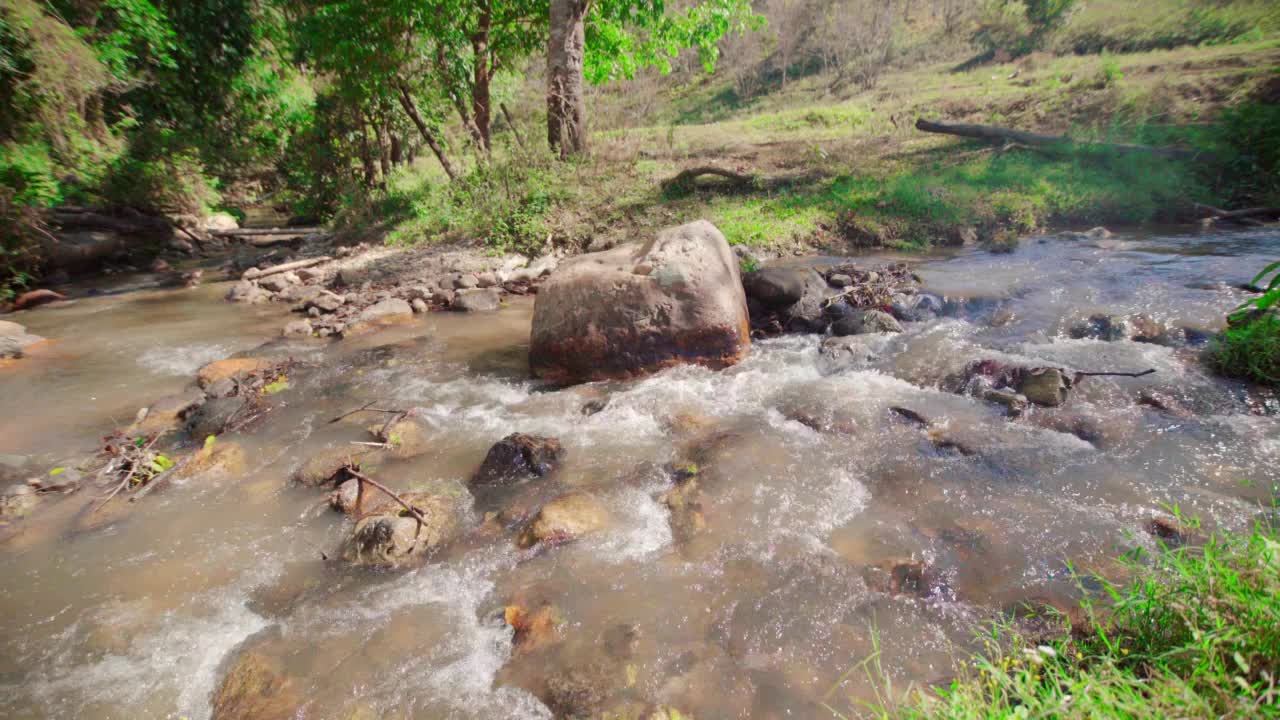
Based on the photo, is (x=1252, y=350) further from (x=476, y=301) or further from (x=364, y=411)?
(x=476, y=301)

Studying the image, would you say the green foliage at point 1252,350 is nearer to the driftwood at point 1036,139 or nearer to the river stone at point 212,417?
the river stone at point 212,417

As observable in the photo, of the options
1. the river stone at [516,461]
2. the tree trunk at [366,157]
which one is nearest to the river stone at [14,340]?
the river stone at [516,461]

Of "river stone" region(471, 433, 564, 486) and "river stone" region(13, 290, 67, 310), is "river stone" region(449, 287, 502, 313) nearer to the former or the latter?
"river stone" region(471, 433, 564, 486)

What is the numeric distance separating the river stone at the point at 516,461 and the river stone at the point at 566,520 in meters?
0.45

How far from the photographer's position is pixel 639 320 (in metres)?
4.99

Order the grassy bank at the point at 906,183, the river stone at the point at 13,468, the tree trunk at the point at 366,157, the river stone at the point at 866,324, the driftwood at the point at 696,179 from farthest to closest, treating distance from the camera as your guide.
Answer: the tree trunk at the point at 366,157, the driftwood at the point at 696,179, the grassy bank at the point at 906,183, the river stone at the point at 866,324, the river stone at the point at 13,468

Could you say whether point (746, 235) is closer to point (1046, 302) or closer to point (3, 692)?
point (1046, 302)

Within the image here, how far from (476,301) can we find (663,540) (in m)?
5.46

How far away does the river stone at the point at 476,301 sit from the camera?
7.52 m

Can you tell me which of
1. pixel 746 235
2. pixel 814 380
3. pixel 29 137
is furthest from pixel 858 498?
pixel 29 137

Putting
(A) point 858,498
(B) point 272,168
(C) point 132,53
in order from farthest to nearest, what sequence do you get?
(B) point 272,168 → (C) point 132,53 → (A) point 858,498

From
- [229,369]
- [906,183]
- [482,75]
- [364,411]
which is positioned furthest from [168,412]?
[906,183]

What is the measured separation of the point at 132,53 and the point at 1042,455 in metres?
13.7

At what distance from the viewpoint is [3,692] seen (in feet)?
7.54
